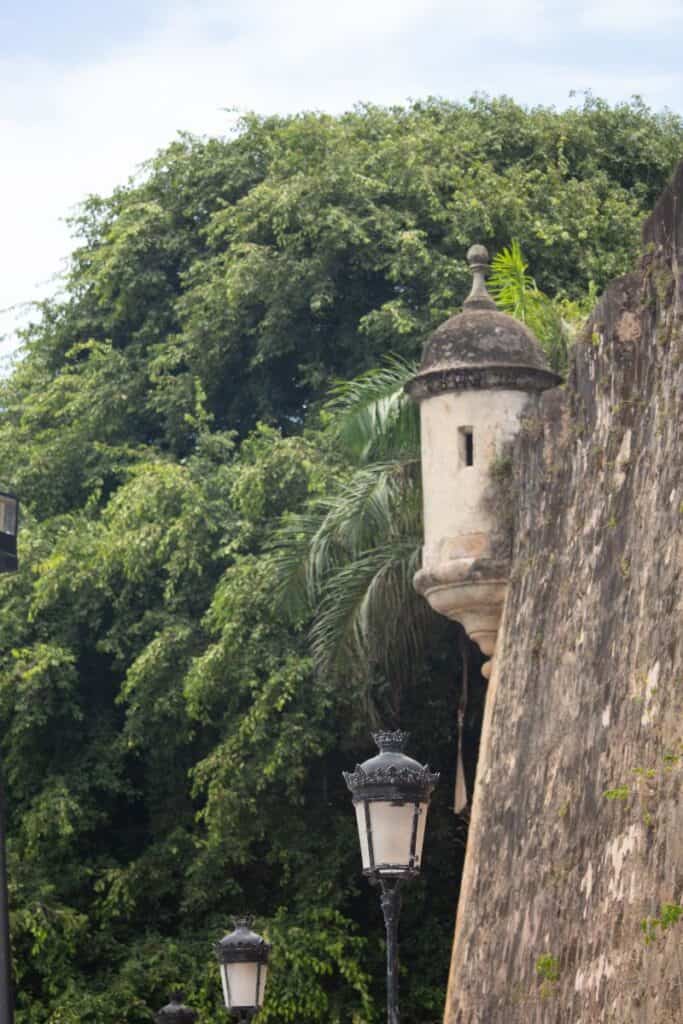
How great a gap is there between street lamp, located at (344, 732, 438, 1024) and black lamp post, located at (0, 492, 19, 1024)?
1.94 meters

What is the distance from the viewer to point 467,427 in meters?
14.2

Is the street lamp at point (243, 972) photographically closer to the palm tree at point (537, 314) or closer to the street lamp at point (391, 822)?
the street lamp at point (391, 822)

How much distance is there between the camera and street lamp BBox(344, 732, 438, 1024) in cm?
970

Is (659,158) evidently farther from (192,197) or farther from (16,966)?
(16,966)

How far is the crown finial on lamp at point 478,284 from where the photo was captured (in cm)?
1460

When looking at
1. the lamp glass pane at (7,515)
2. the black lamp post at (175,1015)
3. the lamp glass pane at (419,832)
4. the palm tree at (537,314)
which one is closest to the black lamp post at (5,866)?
the lamp glass pane at (7,515)

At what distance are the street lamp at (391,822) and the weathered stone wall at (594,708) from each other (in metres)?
0.85

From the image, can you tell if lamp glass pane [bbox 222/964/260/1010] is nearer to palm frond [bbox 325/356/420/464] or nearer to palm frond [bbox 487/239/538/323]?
palm frond [bbox 325/356/420/464]

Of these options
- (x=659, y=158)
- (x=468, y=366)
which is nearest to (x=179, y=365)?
(x=659, y=158)

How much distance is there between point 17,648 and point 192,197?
6945mm

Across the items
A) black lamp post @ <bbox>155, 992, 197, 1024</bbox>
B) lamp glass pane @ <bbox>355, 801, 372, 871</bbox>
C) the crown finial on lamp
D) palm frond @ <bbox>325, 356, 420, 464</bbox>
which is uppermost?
the crown finial on lamp

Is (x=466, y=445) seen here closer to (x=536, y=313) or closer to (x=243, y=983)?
(x=536, y=313)

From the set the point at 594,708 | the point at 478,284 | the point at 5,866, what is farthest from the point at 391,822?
the point at 478,284

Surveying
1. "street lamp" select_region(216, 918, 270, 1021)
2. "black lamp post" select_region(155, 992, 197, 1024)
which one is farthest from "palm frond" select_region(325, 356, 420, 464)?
"street lamp" select_region(216, 918, 270, 1021)
